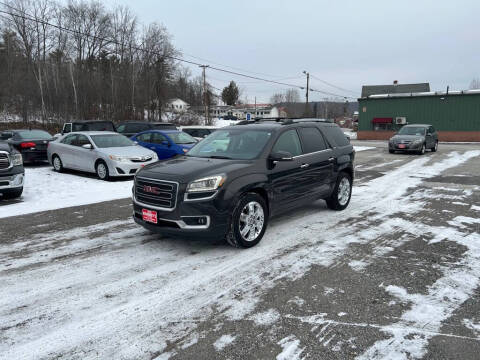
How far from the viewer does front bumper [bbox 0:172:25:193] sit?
7926 mm

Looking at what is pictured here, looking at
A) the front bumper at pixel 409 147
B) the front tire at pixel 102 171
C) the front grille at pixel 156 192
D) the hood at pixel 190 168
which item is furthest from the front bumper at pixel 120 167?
the front bumper at pixel 409 147

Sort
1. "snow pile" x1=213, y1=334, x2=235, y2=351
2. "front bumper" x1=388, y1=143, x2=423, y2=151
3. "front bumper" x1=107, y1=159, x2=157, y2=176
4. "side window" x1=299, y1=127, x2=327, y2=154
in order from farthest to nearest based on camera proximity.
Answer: "front bumper" x1=388, y1=143, x2=423, y2=151 < "front bumper" x1=107, y1=159, x2=157, y2=176 < "side window" x1=299, y1=127, x2=327, y2=154 < "snow pile" x1=213, y1=334, x2=235, y2=351

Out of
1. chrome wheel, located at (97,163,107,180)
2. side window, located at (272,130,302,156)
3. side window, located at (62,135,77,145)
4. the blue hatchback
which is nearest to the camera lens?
side window, located at (272,130,302,156)

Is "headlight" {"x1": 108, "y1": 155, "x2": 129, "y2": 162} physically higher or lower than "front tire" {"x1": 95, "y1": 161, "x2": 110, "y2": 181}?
higher

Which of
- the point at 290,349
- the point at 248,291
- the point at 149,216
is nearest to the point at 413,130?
the point at 149,216

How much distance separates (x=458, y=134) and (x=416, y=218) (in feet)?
101

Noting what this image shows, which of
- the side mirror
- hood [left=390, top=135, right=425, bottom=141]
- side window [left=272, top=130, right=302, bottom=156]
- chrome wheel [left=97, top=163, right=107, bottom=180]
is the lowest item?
chrome wheel [left=97, top=163, right=107, bottom=180]

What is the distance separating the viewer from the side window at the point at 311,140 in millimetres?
6320

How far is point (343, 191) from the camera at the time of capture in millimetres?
7359

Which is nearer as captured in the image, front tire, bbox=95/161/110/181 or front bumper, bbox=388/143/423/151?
front tire, bbox=95/161/110/181

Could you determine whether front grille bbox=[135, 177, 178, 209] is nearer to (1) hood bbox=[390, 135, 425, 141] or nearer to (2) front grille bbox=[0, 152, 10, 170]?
(2) front grille bbox=[0, 152, 10, 170]

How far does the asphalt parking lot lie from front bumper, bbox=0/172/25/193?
1726 mm

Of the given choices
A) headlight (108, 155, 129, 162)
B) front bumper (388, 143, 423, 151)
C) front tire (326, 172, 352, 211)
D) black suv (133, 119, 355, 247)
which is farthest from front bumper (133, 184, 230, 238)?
front bumper (388, 143, 423, 151)

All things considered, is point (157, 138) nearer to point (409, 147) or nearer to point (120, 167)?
point (120, 167)
